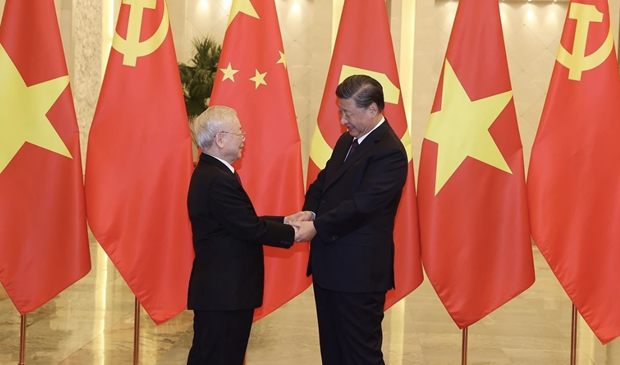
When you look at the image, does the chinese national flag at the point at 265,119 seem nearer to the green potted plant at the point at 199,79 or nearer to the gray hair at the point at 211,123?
the gray hair at the point at 211,123

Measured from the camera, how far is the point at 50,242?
370 cm

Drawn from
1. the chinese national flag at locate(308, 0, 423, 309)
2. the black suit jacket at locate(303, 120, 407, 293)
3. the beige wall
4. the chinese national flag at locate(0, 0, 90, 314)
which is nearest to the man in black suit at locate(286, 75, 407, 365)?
the black suit jacket at locate(303, 120, 407, 293)

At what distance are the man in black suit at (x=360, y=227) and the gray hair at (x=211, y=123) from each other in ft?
1.69

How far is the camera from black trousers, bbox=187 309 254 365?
2.98 m

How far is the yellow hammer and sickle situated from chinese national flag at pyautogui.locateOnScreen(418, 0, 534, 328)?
0.13 m

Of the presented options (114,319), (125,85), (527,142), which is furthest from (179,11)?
(125,85)

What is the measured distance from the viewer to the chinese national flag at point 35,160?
363 cm

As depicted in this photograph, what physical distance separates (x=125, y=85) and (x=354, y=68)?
126cm

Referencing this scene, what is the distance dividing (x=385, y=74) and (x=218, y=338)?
173cm

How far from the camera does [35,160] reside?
367 centimetres

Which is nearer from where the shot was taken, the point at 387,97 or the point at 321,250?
the point at 321,250

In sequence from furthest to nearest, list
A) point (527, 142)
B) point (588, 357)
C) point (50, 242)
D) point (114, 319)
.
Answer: point (527, 142), point (114, 319), point (588, 357), point (50, 242)

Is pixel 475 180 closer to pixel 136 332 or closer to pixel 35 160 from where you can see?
pixel 136 332

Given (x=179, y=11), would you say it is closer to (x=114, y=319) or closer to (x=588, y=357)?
(x=114, y=319)
